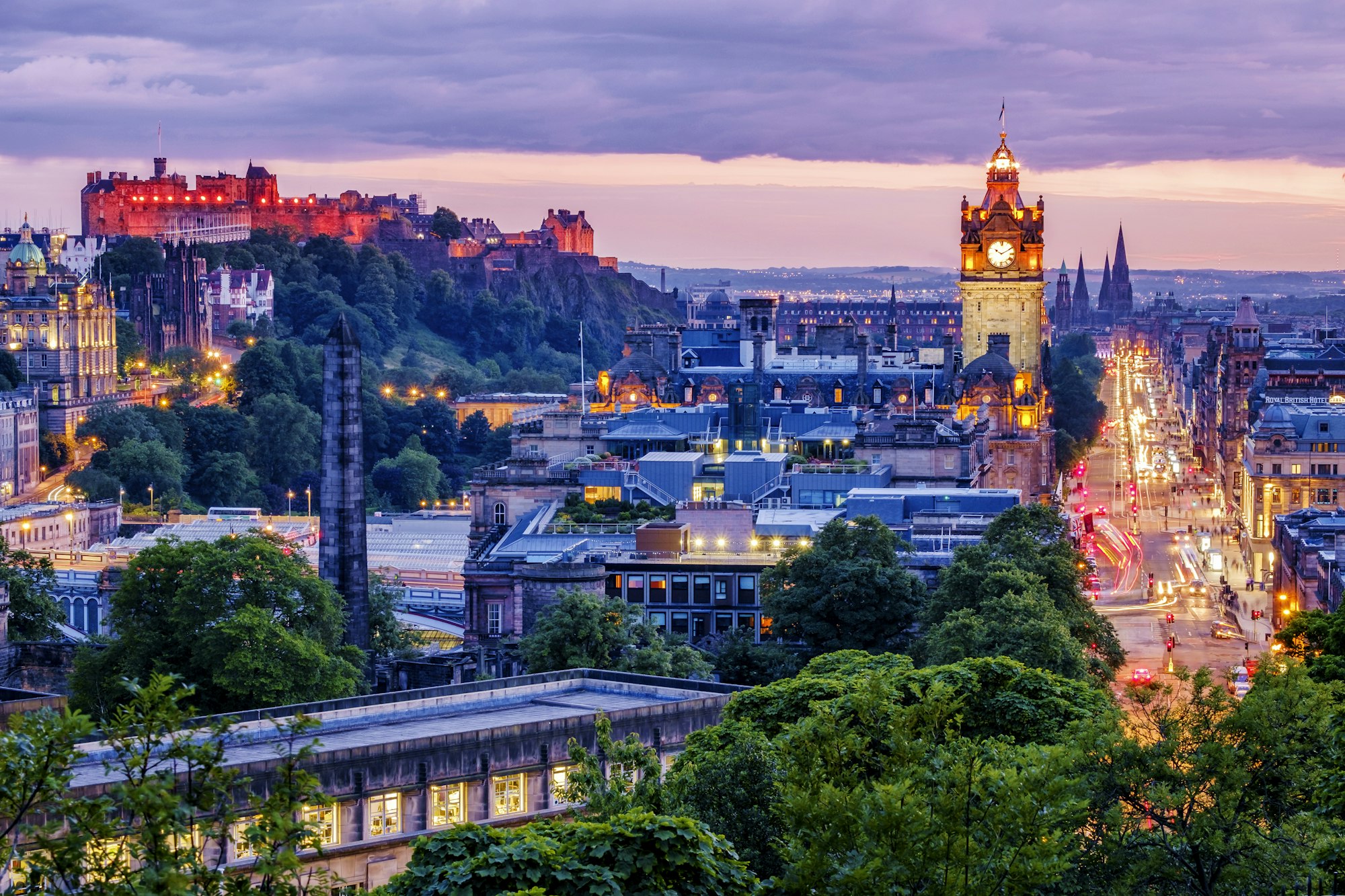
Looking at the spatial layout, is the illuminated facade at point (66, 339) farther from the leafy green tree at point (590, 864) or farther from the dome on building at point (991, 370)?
the leafy green tree at point (590, 864)

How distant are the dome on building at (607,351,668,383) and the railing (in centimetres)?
3955

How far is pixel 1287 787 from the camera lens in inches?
1462

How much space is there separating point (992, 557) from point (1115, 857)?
40447mm

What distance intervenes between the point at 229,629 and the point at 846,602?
858 inches

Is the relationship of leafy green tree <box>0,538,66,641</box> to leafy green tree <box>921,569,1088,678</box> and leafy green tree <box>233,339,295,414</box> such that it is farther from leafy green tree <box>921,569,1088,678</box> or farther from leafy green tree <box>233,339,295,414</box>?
leafy green tree <box>233,339,295,414</box>

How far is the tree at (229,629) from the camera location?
61.6 meters

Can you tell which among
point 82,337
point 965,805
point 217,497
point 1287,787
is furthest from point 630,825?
point 82,337

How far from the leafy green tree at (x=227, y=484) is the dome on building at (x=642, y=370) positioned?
103ft

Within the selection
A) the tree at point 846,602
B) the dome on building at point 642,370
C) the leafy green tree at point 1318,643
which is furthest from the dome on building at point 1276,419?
the leafy green tree at point 1318,643

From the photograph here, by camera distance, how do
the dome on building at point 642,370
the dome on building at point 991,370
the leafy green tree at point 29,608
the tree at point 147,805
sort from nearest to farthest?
the tree at point 147,805 < the leafy green tree at point 29,608 < the dome on building at point 991,370 < the dome on building at point 642,370

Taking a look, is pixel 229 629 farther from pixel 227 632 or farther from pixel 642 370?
pixel 642 370

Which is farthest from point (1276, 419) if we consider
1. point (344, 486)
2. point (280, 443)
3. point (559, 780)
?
point (559, 780)

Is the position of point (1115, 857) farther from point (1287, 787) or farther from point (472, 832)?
point (472, 832)

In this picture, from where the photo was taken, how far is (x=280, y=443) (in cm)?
17062
